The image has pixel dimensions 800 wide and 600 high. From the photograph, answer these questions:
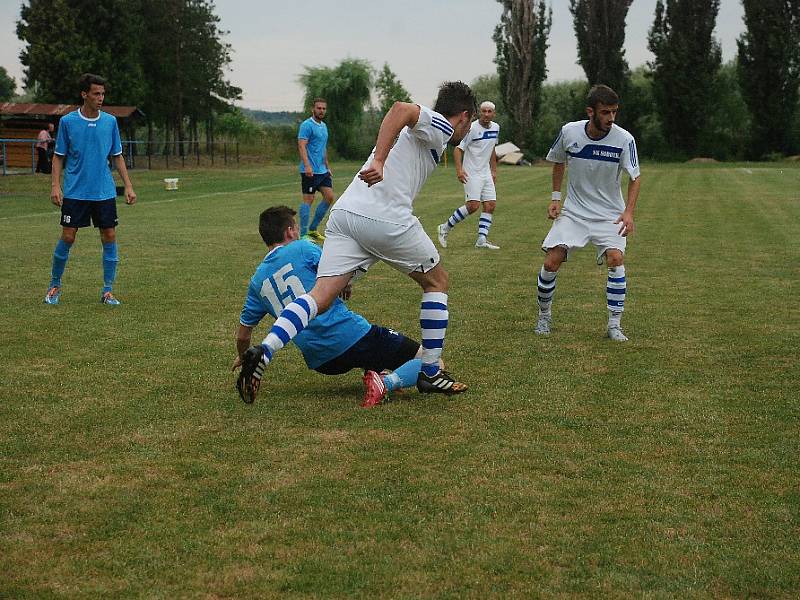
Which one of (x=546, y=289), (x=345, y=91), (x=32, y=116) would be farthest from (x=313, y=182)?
(x=345, y=91)

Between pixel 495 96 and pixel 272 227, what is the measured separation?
76600 millimetres

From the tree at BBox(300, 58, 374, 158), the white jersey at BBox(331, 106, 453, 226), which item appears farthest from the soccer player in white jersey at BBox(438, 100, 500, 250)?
the tree at BBox(300, 58, 374, 158)

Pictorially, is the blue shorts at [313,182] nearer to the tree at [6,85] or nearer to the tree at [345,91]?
the tree at [345,91]

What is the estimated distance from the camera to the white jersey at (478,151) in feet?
51.4

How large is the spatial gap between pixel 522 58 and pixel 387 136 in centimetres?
5884

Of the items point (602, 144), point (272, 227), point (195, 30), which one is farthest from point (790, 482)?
point (195, 30)

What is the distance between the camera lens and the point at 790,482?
473 cm

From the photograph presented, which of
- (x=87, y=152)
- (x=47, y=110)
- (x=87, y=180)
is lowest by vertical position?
(x=87, y=180)

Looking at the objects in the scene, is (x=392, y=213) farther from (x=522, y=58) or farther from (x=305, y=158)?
(x=522, y=58)

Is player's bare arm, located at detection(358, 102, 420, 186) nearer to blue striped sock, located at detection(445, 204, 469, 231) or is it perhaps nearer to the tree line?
blue striped sock, located at detection(445, 204, 469, 231)

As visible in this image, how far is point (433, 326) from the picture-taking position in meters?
6.27

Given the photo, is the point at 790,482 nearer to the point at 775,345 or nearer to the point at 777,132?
the point at 775,345

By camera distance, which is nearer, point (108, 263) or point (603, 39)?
point (108, 263)

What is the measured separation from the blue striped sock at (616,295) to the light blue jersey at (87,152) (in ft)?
15.5
